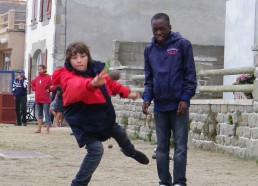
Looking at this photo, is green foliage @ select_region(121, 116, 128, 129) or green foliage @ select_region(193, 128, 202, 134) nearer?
green foliage @ select_region(193, 128, 202, 134)

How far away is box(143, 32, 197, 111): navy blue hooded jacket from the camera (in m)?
7.57

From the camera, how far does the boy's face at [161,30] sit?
299 inches

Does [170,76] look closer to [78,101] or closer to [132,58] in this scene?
[78,101]

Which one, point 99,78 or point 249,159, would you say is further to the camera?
point 249,159

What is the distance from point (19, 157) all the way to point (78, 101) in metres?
5.06

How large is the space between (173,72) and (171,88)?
16cm

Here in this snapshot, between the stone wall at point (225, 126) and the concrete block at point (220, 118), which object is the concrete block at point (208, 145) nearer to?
the stone wall at point (225, 126)

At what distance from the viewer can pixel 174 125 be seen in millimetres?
7680

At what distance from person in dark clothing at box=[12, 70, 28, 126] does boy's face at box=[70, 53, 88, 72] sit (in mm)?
16262

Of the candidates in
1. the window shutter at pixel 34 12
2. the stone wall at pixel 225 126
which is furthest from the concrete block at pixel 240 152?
the window shutter at pixel 34 12

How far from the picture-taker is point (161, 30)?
7.60 meters

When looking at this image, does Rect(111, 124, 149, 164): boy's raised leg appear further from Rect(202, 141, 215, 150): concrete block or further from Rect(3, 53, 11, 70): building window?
Rect(3, 53, 11, 70): building window

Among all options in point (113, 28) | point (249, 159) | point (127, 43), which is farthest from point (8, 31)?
point (249, 159)

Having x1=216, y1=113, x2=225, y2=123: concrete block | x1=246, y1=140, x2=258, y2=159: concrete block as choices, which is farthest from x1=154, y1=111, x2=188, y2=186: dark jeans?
x1=216, y1=113, x2=225, y2=123: concrete block
